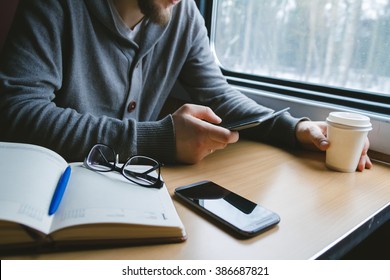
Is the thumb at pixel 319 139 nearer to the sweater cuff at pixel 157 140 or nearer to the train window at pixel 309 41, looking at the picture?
the train window at pixel 309 41

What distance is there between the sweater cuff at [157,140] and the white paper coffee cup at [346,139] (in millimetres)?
389

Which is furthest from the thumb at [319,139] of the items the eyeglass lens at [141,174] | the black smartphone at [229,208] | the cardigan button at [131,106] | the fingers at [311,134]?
the cardigan button at [131,106]

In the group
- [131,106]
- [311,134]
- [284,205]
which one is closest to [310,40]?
[311,134]

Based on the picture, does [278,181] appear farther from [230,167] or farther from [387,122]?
[387,122]

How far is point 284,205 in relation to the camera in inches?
26.6

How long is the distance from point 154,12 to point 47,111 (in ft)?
1.56

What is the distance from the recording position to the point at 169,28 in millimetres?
1217

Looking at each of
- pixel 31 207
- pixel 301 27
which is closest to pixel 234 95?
pixel 301 27

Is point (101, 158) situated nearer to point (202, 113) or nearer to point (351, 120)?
point (202, 113)

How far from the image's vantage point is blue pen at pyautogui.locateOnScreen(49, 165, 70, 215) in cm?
52

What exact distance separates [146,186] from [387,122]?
730 mm

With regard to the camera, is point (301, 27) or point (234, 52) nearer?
point (301, 27)

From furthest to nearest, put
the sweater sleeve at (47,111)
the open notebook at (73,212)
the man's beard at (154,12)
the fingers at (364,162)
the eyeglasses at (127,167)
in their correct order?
1. the man's beard at (154,12)
2. the fingers at (364,162)
3. the sweater sleeve at (47,111)
4. the eyeglasses at (127,167)
5. the open notebook at (73,212)

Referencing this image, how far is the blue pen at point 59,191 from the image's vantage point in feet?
1.71
